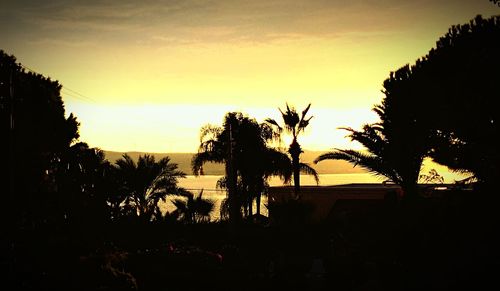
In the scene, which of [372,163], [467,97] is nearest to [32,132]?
[372,163]

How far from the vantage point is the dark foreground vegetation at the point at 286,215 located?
30.9 ft

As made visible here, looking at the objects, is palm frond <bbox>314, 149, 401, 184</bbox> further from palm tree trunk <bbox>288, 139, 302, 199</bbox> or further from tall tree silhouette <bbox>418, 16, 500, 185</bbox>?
palm tree trunk <bbox>288, 139, 302, 199</bbox>

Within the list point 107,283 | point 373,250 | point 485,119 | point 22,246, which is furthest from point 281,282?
point 485,119

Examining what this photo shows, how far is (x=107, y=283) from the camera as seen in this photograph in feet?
31.4

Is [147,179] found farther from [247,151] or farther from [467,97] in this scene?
[467,97]

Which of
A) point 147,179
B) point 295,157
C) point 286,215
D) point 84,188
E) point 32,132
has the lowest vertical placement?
point 286,215

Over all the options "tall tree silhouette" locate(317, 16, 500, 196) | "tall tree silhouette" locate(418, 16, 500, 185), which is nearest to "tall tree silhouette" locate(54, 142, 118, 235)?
"tall tree silhouette" locate(317, 16, 500, 196)

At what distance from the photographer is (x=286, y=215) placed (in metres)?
17.8

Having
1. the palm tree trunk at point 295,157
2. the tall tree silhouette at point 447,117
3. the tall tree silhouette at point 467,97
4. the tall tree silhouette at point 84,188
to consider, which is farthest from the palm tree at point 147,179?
the tall tree silhouette at point 467,97

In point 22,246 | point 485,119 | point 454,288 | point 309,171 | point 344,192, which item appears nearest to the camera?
point 454,288

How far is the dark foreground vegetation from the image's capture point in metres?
9.43

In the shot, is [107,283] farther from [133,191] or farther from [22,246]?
[133,191]

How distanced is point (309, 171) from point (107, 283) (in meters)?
16.9

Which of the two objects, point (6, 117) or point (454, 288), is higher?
point (6, 117)
